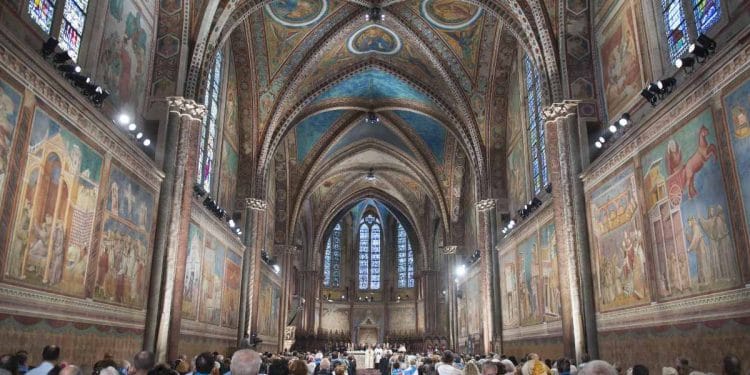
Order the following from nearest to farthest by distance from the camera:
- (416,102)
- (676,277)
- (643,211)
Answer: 1. (676,277)
2. (643,211)
3. (416,102)

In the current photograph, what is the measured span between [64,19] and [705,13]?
492 inches

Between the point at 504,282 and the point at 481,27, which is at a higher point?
the point at 481,27

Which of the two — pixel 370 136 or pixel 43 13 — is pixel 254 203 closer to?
pixel 370 136

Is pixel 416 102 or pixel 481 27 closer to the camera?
pixel 481 27

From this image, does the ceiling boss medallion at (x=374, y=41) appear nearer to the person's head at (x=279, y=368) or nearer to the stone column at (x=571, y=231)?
the stone column at (x=571, y=231)

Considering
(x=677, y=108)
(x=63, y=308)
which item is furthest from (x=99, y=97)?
(x=677, y=108)

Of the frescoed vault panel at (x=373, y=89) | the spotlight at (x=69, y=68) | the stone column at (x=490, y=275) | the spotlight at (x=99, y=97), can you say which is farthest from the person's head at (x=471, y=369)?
the frescoed vault panel at (x=373, y=89)

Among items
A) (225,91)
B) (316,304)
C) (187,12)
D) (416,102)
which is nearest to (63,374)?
(187,12)

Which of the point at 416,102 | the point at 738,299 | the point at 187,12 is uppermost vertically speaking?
the point at 416,102

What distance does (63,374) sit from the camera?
4.30m

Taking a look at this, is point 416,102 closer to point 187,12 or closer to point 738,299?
point 187,12

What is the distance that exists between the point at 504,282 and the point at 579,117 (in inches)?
401

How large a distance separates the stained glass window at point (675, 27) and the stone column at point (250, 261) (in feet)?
57.5

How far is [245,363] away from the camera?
3.97 meters
